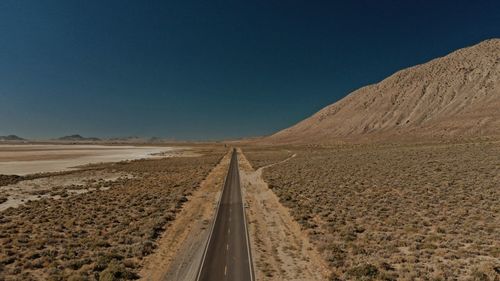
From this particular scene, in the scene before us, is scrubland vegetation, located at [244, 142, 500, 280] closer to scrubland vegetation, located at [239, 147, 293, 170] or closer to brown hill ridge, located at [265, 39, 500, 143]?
scrubland vegetation, located at [239, 147, 293, 170]

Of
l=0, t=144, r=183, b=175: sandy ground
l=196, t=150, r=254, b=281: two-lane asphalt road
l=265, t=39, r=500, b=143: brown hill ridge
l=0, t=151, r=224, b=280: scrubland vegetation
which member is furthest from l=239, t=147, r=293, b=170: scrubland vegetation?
l=265, t=39, r=500, b=143: brown hill ridge

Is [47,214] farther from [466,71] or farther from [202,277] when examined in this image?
[466,71]

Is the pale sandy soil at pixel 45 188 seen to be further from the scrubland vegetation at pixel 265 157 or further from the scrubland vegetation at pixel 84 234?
the scrubland vegetation at pixel 265 157

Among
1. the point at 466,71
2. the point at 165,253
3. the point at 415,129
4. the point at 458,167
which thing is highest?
the point at 466,71

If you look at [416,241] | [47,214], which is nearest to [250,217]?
[416,241]

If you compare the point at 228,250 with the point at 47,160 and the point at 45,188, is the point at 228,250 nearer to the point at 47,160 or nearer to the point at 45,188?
the point at 45,188

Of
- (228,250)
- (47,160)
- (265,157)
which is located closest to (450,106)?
(265,157)
